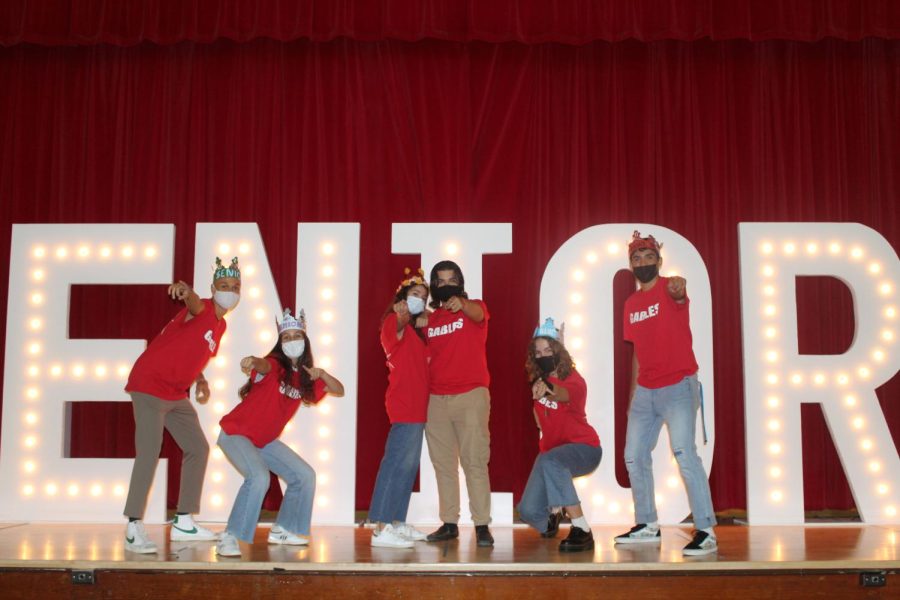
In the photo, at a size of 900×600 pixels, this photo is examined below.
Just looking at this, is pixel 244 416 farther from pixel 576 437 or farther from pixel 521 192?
pixel 521 192

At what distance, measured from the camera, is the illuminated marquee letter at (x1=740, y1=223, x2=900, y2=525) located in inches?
220

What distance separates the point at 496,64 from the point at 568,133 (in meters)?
0.73

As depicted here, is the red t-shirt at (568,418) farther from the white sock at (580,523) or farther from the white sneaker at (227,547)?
the white sneaker at (227,547)

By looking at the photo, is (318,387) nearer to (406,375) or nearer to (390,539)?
(406,375)

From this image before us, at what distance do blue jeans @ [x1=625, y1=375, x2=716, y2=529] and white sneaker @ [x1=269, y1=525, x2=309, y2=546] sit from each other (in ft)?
5.97

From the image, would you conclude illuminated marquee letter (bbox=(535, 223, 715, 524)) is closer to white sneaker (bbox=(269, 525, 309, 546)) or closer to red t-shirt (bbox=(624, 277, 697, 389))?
red t-shirt (bbox=(624, 277, 697, 389))

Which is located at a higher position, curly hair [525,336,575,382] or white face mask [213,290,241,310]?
white face mask [213,290,241,310]

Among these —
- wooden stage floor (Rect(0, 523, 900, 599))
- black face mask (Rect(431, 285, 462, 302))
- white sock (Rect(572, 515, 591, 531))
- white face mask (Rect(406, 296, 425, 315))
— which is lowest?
wooden stage floor (Rect(0, 523, 900, 599))

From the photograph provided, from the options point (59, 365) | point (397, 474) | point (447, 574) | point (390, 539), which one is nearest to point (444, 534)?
point (390, 539)

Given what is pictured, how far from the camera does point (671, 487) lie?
5.55 metres

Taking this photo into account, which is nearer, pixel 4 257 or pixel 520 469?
pixel 520 469

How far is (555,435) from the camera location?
4.80m

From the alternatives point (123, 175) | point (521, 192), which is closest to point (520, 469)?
point (521, 192)

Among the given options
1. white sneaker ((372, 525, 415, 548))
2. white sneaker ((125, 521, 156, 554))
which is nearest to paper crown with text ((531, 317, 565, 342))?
white sneaker ((372, 525, 415, 548))
